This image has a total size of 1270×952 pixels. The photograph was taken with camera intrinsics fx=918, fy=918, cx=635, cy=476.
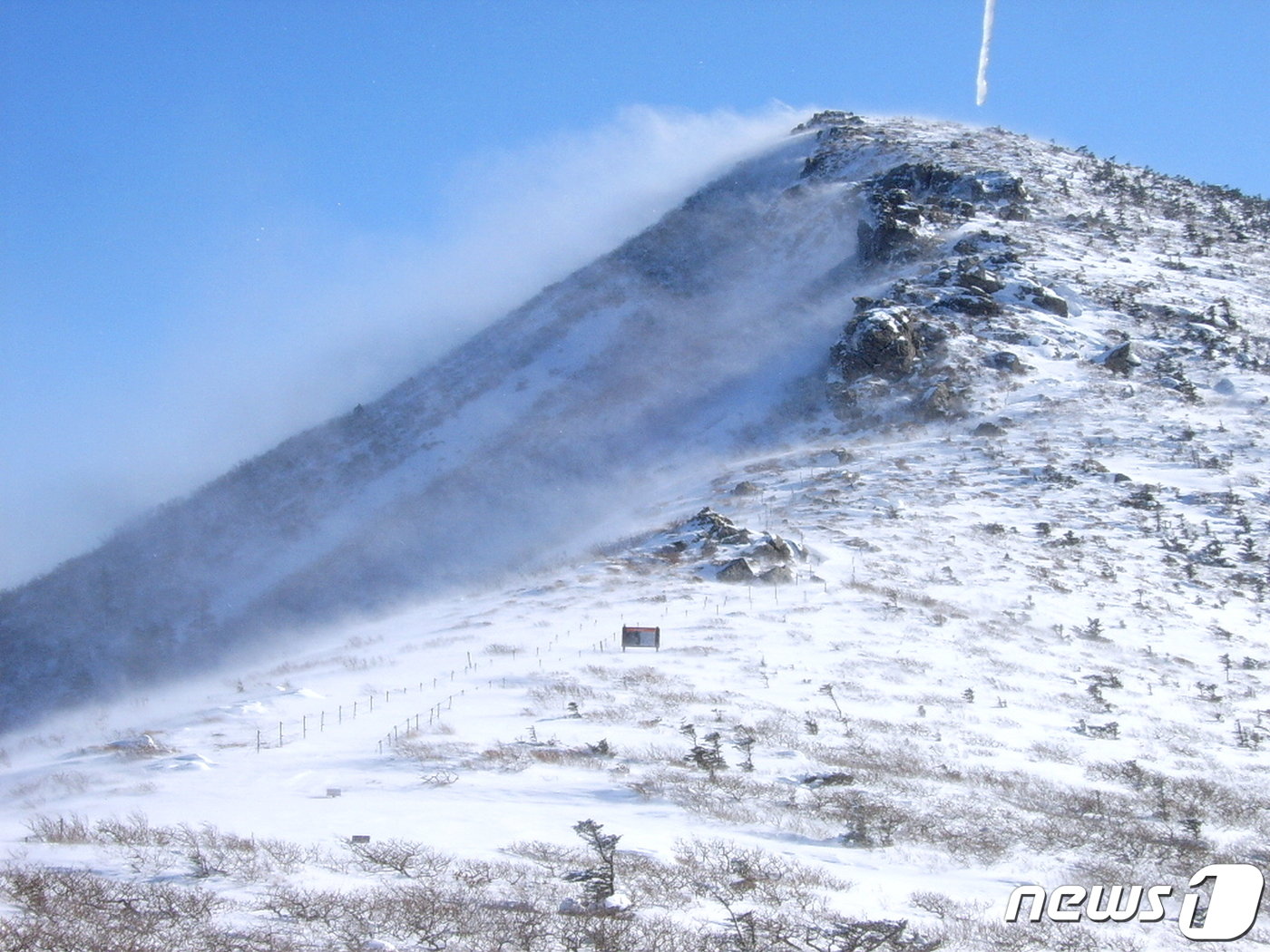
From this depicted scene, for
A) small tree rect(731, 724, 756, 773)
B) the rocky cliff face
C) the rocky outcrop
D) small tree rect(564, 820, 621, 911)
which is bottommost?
small tree rect(731, 724, 756, 773)

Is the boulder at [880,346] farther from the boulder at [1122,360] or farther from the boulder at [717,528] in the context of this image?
the boulder at [717,528]

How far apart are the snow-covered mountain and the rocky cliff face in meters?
0.31

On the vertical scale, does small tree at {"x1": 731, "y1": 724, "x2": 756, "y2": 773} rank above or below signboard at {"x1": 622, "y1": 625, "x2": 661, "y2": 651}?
below

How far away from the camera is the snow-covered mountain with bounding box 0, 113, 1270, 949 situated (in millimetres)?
10227

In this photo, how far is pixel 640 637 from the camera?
22.7 metres

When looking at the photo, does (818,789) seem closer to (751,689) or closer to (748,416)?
(751,689)

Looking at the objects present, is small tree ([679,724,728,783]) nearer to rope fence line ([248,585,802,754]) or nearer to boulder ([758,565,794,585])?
rope fence line ([248,585,802,754])

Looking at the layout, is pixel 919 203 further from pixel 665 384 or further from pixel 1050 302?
pixel 665 384

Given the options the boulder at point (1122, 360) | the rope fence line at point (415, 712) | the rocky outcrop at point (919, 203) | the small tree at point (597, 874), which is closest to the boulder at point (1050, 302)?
the boulder at point (1122, 360)

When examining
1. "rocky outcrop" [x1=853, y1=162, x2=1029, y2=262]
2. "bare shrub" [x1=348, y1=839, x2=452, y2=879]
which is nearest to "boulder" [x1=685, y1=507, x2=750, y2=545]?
"bare shrub" [x1=348, y1=839, x2=452, y2=879]

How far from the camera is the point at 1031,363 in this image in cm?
5150

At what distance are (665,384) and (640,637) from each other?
3724 cm

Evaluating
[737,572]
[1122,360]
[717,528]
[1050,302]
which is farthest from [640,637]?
[1050,302]

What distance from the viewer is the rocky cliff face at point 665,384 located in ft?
147
